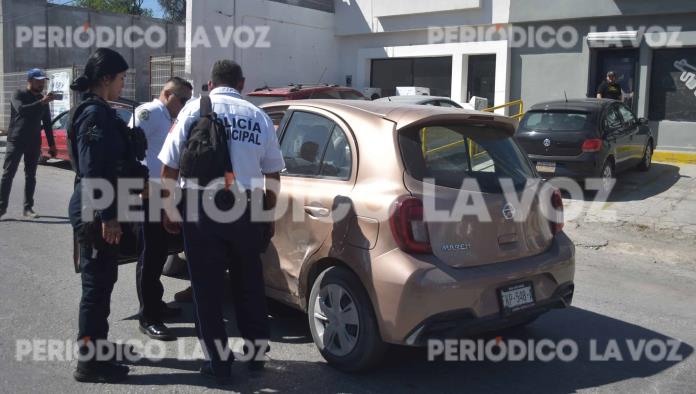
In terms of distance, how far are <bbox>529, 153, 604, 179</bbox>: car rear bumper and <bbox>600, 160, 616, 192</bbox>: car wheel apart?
0.30 meters

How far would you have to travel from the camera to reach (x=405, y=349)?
487 centimetres

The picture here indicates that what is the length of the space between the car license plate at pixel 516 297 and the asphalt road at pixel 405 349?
49cm

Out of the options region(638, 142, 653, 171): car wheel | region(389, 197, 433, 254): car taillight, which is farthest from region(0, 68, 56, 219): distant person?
region(638, 142, 653, 171): car wheel

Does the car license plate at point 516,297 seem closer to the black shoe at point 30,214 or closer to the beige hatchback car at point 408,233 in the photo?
the beige hatchback car at point 408,233

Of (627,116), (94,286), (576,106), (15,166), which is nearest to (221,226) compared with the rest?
(94,286)

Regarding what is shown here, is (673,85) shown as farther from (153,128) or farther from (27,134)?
(153,128)

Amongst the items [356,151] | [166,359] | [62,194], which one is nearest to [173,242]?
[166,359]

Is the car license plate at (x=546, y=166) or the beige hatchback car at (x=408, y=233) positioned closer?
the beige hatchback car at (x=408, y=233)

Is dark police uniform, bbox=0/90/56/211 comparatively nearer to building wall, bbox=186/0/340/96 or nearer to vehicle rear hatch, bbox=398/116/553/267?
vehicle rear hatch, bbox=398/116/553/267

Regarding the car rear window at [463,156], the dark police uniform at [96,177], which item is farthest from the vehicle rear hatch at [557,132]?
the dark police uniform at [96,177]

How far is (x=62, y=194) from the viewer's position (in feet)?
37.1

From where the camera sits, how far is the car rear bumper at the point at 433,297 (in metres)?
3.93

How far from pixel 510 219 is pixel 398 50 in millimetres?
15484

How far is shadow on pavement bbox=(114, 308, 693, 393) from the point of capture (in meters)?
4.22
